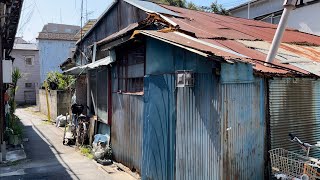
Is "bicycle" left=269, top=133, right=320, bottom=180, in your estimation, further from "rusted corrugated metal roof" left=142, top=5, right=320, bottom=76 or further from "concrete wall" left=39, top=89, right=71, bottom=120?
"concrete wall" left=39, top=89, right=71, bottom=120

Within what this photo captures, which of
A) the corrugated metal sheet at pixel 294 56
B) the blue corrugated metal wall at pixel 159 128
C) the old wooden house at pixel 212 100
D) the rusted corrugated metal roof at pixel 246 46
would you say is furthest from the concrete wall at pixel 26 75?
the corrugated metal sheet at pixel 294 56

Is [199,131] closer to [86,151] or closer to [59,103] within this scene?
[86,151]

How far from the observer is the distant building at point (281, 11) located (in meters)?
14.8

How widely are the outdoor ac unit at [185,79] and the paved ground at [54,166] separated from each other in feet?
13.2

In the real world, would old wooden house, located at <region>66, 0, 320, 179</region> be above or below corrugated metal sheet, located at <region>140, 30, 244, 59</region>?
below

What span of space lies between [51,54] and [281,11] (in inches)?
1130

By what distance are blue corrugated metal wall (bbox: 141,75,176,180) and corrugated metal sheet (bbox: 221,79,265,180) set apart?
5.23ft

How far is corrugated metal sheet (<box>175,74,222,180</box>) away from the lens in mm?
5449

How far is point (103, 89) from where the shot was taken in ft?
37.7

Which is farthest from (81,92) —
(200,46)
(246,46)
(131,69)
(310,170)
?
(310,170)

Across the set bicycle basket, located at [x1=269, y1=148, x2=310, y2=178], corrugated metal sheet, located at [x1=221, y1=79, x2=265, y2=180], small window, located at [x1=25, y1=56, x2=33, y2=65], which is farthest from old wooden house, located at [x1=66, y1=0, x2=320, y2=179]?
small window, located at [x1=25, y1=56, x2=33, y2=65]

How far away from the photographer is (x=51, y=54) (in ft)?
122

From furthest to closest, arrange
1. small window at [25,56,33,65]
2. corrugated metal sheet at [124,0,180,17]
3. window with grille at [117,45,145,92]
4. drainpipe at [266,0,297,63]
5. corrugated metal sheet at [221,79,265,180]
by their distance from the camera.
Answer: small window at [25,56,33,65] → corrugated metal sheet at [124,0,180,17] → window with grille at [117,45,145,92] → drainpipe at [266,0,297,63] → corrugated metal sheet at [221,79,265,180]

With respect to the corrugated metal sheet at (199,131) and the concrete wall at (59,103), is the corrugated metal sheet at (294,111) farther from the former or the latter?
the concrete wall at (59,103)
